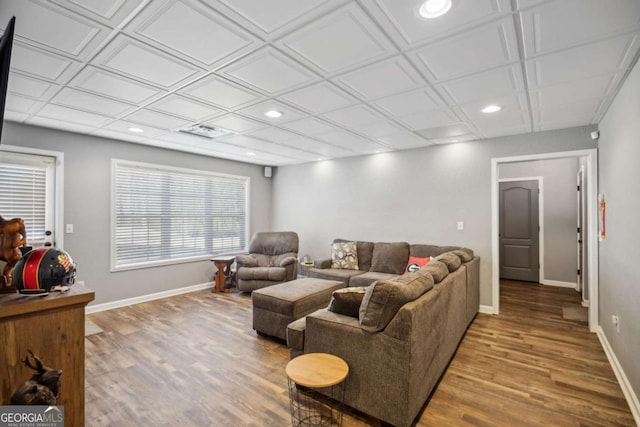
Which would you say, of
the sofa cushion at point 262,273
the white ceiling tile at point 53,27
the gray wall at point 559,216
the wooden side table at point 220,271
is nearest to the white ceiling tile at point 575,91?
the white ceiling tile at point 53,27

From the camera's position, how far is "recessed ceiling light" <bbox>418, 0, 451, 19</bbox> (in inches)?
61.7

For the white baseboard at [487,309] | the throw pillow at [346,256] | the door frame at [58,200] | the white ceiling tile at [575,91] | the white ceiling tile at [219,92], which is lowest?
the white baseboard at [487,309]

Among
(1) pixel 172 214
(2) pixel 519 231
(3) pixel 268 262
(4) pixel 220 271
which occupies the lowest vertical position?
(4) pixel 220 271

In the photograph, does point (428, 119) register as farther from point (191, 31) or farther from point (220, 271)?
point (220, 271)

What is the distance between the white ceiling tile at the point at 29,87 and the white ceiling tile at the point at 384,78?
2.55m

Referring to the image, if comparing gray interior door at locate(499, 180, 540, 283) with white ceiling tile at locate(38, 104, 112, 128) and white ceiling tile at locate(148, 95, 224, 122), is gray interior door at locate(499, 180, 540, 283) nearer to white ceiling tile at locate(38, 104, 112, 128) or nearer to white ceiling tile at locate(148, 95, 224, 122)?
white ceiling tile at locate(148, 95, 224, 122)

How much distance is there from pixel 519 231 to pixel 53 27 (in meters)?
7.63

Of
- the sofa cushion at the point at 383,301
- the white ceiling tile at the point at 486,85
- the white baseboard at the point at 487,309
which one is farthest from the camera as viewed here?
the white baseboard at the point at 487,309

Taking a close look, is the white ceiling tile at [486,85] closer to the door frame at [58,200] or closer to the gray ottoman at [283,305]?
the gray ottoman at [283,305]

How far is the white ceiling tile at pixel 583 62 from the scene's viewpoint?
1963 millimetres

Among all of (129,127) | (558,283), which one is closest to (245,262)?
(129,127)

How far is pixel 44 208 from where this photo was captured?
3969 mm

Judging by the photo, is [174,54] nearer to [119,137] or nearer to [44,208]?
[119,137]

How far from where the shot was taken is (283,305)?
126 inches
